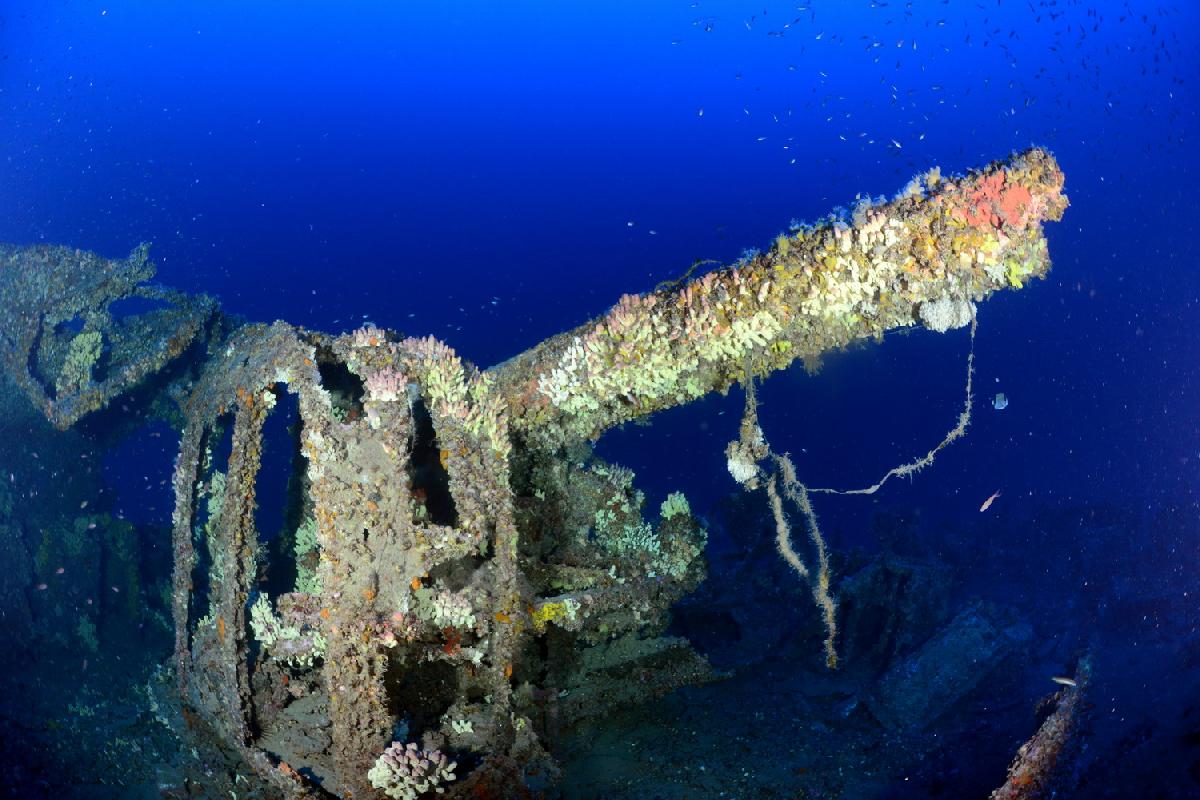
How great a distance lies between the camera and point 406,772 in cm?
441

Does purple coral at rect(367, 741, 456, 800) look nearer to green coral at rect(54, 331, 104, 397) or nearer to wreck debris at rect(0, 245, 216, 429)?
wreck debris at rect(0, 245, 216, 429)

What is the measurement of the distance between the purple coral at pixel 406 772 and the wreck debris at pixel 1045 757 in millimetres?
4429

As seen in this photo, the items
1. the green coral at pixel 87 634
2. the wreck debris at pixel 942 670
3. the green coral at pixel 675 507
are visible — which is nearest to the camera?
the green coral at pixel 675 507

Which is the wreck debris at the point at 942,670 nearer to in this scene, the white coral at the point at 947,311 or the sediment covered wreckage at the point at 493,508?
the sediment covered wreckage at the point at 493,508

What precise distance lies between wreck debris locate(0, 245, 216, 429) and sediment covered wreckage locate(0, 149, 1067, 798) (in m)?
3.28

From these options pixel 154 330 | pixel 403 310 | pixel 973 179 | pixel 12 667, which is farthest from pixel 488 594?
pixel 403 310

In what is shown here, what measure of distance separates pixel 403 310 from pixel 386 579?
281 ft

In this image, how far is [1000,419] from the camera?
84188 millimetres

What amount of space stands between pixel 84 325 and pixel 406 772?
27.2 feet

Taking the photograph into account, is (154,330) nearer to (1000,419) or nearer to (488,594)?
(488,594)

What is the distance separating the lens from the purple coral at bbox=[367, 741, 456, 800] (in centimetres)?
441

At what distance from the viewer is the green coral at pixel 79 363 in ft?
29.0

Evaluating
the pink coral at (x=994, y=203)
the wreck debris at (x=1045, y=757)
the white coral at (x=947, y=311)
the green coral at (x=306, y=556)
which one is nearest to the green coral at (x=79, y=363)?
the green coral at (x=306, y=556)

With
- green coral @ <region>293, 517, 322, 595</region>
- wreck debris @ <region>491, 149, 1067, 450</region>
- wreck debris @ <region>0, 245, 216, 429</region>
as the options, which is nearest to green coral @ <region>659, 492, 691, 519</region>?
wreck debris @ <region>491, 149, 1067, 450</region>
